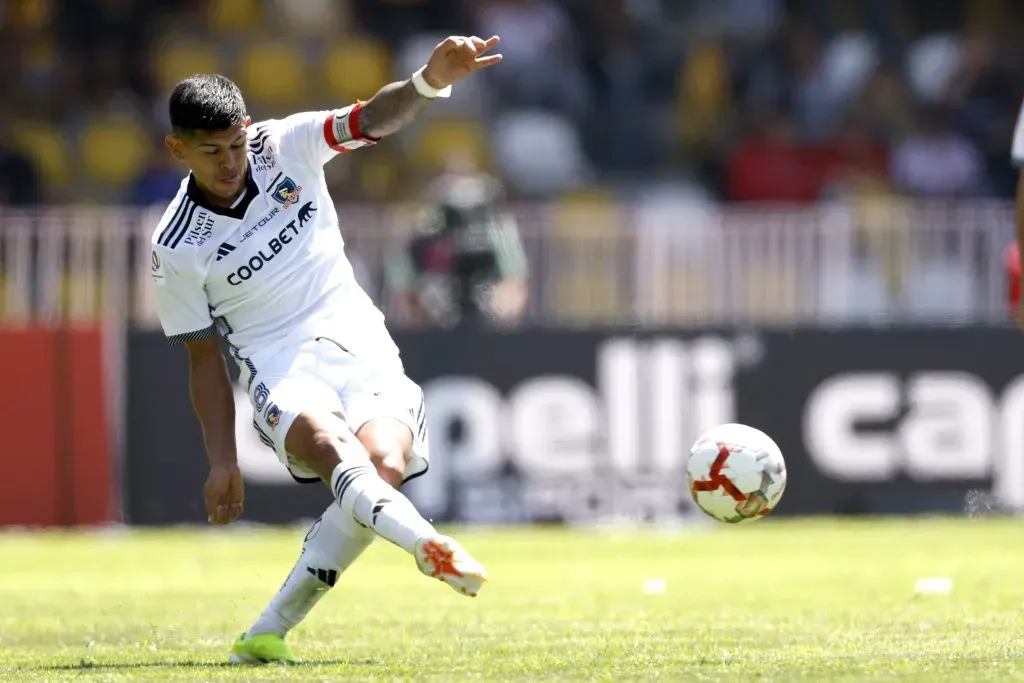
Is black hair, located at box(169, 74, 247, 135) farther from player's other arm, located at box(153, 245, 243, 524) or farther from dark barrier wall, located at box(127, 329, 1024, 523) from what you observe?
dark barrier wall, located at box(127, 329, 1024, 523)

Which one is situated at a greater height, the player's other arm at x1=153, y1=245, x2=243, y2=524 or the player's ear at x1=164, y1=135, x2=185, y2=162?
the player's ear at x1=164, y1=135, x2=185, y2=162

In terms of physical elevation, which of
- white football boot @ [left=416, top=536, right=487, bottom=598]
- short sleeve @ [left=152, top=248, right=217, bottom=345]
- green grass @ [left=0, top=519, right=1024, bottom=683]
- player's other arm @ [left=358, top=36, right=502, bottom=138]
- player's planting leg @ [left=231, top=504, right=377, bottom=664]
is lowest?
green grass @ [left=0, top=519, right=1024, bottom=683]

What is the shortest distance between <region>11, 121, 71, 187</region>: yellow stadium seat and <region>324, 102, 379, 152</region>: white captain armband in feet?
43.0

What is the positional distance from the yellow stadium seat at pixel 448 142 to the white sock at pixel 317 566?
1378 centimetres

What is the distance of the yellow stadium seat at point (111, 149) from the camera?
21.3 m

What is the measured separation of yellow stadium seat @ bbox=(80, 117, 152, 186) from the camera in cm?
→ 2130

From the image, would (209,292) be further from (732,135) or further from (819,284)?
(732,135)

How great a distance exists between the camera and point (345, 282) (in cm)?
843

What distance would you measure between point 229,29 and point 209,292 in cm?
1511

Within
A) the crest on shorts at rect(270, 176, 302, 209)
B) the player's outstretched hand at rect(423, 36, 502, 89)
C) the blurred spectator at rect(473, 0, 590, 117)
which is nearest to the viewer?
the player's outstretched hand at rect(423, 36, 502, 89)


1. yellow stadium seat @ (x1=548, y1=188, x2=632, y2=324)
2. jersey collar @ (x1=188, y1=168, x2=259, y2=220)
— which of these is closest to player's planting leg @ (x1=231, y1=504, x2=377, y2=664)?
jersey collar @ (x1=188, y1=168, x2=259, y2=220)

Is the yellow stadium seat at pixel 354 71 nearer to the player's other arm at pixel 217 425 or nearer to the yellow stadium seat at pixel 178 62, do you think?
the yellow stadium seat at pixel 178 62

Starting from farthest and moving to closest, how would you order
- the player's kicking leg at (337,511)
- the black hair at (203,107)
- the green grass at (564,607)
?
the black hair at (203,107)
the player's kicking leg at (337,511)
the green grass at (564,607)

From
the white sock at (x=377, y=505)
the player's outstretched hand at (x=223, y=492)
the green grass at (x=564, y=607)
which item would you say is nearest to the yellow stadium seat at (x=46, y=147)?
the green grass at (x=564, y=607)
